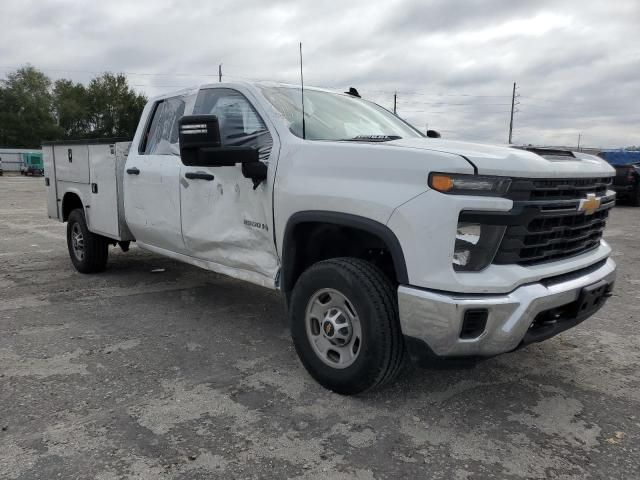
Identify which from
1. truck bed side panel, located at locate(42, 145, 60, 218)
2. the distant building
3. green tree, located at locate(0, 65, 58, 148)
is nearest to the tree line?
green tree, located at locate(0, 65, 58, 148)

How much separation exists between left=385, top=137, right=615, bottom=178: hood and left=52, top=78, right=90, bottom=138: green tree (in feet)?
279

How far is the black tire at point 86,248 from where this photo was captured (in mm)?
6129

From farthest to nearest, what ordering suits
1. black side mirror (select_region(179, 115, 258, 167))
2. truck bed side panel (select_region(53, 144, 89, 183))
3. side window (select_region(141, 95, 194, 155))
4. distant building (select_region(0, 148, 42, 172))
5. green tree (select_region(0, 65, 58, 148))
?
green tree (select_region(0, 65, 58, 148))
distant building (select_region(0, 148, 42, 172))
truck bed side panel (select_region(53, 144, 89, 183))
side window (select_region(141, 95, 194, 155))
black side mirror (select_region(179, 115, 258, 167))

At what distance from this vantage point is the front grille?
8.74ft

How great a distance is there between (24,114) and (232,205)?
8401cm

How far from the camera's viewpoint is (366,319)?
9.57ft

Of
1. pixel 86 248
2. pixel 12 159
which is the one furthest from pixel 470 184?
pixel 12 159

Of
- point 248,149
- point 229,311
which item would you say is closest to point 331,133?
point 248,149

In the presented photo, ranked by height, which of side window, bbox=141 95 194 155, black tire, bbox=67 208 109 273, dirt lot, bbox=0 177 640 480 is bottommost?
dirt lot, bbox=0 177 640 480

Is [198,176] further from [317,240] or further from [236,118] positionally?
[317,240]

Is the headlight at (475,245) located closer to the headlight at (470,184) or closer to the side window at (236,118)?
the headlight at (470,184)

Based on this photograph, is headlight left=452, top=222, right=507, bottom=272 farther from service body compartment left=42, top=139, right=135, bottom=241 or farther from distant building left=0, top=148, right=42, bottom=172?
distant building left=0, top=148, right=42, bottom=172

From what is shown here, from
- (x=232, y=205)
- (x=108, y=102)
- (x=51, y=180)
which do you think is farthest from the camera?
(x=108, y=102)

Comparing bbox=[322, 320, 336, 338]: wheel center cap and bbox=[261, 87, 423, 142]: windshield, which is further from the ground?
bbox=[261, 87, 423, 142]: windshield
